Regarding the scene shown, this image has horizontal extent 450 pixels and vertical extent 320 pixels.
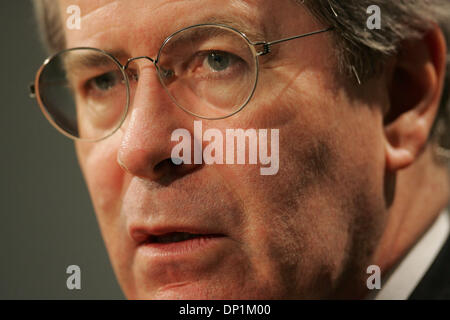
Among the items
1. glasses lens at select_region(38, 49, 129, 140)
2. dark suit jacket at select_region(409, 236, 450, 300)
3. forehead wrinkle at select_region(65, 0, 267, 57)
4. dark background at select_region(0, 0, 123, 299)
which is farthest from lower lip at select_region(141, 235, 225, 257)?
dark background at select_region(0, 0, 123, 299)

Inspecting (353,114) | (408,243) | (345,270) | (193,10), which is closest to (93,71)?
(193,10)

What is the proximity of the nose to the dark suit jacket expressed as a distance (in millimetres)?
558

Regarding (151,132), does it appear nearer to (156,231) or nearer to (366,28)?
(156,231)

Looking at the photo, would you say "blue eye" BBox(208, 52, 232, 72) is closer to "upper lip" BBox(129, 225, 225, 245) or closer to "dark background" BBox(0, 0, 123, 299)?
"upper lip" BBox(129, 225, 225, 245)

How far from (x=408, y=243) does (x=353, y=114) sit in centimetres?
35

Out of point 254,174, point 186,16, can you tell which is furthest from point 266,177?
point 186,16

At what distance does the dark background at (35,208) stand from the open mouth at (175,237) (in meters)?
0.68

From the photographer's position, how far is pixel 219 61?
3.51 ft

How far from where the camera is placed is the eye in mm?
1071

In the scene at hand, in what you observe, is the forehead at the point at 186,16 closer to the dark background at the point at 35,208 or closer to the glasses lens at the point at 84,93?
the glasses lens at the point at 84,93

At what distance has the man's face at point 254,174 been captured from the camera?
1061mm

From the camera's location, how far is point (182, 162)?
106cm

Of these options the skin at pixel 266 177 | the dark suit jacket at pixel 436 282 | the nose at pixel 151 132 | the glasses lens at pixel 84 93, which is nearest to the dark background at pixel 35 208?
the glasses lens at pixel 84 93
